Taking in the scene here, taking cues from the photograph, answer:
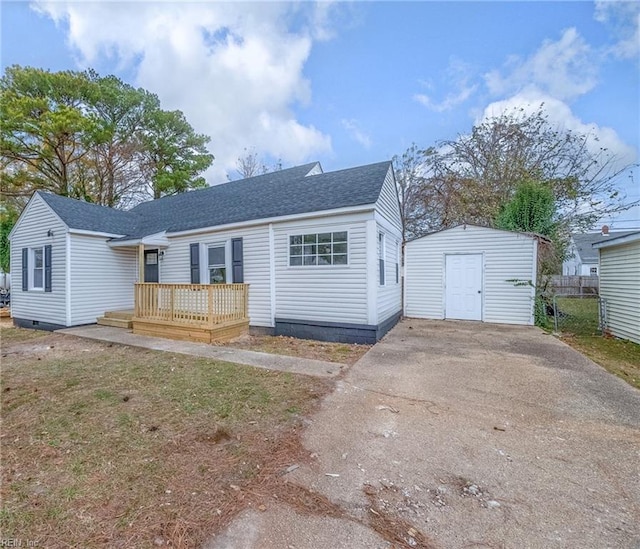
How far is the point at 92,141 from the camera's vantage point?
671 inches

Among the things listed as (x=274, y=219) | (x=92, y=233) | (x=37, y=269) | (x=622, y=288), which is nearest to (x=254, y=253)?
(x=274, y=219)

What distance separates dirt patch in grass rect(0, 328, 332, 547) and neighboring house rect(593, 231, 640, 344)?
7.30m

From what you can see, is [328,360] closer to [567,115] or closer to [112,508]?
[112,508]

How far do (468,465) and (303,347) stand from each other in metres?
4.35

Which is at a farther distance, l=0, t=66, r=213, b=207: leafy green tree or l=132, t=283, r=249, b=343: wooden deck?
l=0, t=66, r=213, b=207: leafy green tree

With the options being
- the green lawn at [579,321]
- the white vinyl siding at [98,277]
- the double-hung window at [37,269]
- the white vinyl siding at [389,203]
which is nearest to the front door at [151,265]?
the white vinyl siding at [98,277]

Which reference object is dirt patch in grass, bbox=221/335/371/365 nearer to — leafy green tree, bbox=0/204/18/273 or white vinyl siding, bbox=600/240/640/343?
white vinyl siding, bbox=600/240/640/343

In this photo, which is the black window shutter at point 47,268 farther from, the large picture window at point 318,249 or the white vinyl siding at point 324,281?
the large picture window at point 318,249

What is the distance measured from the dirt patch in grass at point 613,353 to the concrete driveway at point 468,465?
469 millimetres

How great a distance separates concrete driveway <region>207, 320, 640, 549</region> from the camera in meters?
1.73

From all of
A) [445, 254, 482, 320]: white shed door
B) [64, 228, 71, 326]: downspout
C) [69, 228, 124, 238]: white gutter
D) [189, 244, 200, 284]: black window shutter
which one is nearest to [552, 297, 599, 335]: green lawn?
[445, 254, 482, 320]: white shed door

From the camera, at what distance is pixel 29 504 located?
1.96m

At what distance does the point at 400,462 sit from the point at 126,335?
25.5 ft

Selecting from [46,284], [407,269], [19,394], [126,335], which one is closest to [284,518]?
[19,394]
